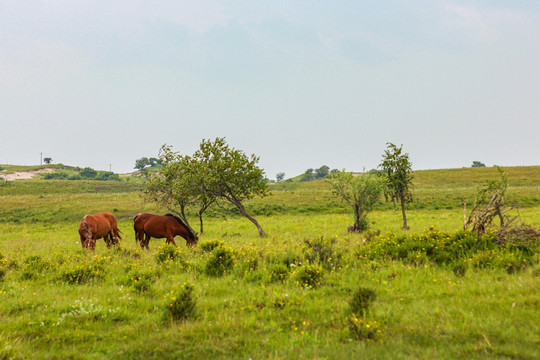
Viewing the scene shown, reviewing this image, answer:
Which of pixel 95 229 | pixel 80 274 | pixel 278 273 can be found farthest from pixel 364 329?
pixel 95 229

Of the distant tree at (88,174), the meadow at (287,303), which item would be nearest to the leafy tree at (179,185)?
the meadow at (287,303)

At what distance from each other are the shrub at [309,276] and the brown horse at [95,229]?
12335mm

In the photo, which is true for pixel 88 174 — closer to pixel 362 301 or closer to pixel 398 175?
pixel 398 175

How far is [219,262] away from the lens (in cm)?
1084

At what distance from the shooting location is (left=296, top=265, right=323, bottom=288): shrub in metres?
8.73

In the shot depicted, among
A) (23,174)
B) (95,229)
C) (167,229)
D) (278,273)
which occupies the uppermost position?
(23,174)

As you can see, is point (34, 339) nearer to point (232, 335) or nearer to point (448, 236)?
point (232, 335)

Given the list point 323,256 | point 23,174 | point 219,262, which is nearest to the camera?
point 219,262

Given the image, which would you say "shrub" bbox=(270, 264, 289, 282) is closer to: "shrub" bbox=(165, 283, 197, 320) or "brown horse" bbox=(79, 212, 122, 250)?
"shrub" bbox=(165, 283, 197, 320)

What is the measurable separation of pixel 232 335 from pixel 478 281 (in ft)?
23.0

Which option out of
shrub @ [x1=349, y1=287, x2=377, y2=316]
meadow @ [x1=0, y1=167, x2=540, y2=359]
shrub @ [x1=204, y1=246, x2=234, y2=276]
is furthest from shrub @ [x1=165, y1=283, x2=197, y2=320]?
shrub @ [x1=349, y1=287, x2=377, y2=316]

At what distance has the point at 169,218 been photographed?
1738 centimetres

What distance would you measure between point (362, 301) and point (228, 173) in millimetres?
15423

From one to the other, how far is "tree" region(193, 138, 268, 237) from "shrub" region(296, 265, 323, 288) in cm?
1129
